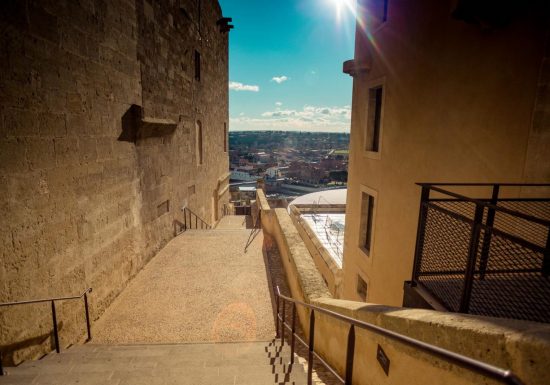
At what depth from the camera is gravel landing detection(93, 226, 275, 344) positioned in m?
5.02

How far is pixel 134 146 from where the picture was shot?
21.1 ft

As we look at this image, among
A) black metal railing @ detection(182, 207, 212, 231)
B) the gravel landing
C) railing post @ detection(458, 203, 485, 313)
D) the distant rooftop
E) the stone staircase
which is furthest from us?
the distant rooftop

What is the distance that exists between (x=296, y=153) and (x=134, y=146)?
12189cm

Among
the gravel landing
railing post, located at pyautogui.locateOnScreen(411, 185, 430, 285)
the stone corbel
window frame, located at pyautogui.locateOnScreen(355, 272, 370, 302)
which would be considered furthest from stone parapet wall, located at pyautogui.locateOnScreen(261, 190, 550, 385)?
the stone corbel

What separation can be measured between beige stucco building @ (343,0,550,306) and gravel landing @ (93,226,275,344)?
9.30 feet

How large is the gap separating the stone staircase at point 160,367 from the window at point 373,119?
5.24 meters

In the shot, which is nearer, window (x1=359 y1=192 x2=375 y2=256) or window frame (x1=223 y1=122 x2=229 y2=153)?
window (x1=359 y1=192 x2=375 y2=256)

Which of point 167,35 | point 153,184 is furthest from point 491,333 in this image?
point 167,35

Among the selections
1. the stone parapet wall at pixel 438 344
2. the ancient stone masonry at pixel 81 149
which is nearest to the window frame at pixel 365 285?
the stone parapet wall at pixel 438 344

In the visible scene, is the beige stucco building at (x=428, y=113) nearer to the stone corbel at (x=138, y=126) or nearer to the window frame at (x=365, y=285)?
the window frame at (x=365, y=285)

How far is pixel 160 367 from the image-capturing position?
361 cm

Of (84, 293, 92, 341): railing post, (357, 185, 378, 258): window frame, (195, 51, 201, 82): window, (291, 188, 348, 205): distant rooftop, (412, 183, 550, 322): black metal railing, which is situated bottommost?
(291, 188, 348, 205): distant rooftop

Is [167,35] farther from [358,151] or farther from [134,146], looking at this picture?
[358,151]

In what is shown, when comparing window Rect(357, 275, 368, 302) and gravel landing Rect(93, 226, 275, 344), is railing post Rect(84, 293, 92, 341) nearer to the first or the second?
gravel landing Rect(93, 226, 275, 344)
